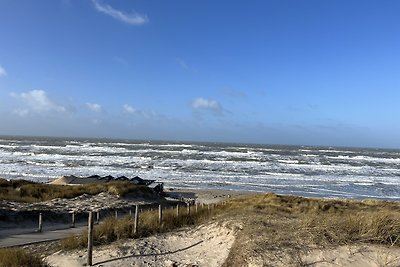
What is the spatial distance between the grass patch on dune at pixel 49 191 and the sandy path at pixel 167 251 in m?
17.1

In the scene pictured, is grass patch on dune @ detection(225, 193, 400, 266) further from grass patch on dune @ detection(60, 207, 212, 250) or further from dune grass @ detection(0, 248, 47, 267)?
dune grass @ detection(0, 248, 47, 267)

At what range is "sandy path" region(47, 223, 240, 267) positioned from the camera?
978 centimetres

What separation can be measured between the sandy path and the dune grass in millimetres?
678

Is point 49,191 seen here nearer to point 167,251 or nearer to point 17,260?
point 167,251

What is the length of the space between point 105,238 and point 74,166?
166ft

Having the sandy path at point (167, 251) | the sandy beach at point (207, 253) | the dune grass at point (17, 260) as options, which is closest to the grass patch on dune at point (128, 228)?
the sandy beach at point (207, 253)

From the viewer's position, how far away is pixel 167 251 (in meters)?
10.7

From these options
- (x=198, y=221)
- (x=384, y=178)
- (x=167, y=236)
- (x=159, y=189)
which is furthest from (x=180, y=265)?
(x=384, y=178)

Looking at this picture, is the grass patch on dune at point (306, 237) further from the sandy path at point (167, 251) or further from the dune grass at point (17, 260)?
the dune grass at point (17, 260)

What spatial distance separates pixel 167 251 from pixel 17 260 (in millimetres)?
3656

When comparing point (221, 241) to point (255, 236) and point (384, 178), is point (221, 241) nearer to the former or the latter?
point (255, 236)

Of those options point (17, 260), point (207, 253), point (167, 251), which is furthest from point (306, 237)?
point (17, 260)

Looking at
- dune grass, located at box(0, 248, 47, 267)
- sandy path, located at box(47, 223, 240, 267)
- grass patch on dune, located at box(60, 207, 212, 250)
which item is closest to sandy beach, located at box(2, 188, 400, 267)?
sandy path, located at box(47, 223, 240, 267)

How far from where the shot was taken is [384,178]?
5531cm
